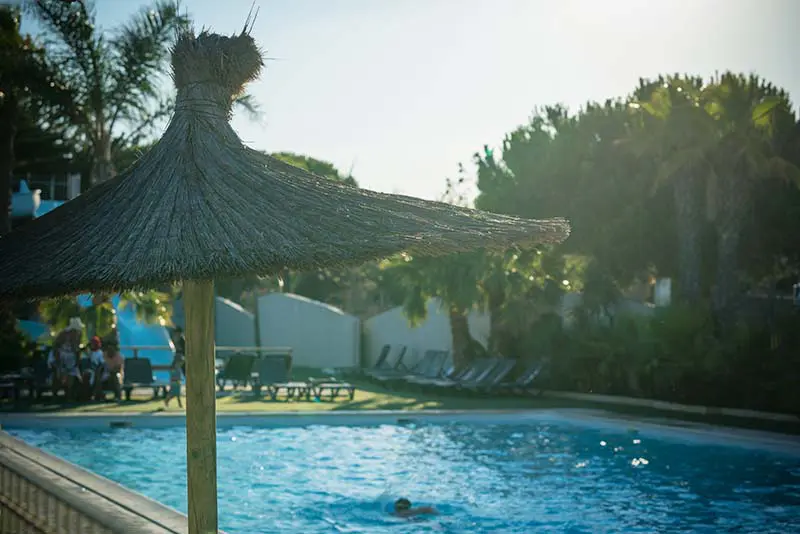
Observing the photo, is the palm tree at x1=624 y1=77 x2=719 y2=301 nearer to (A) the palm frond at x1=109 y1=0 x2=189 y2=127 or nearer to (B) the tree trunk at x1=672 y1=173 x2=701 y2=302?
(B) the tree trunk at x1=672 y1=173 x2=701 y2=302

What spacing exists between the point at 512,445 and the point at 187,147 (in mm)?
11536

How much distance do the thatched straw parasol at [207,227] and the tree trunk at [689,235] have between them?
59.4ft

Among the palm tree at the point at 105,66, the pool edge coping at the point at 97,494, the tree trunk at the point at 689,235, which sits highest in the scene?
the palm tree at the point at 105,66

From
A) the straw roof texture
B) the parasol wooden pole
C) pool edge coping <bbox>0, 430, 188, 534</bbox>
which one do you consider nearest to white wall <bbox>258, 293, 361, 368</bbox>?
pool edge coping <bbox>0, 430, 188, 534</bbox>

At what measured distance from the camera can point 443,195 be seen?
99.9 feet

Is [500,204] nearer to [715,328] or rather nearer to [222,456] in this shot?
[715,328]

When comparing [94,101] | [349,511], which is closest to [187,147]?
[349,511]

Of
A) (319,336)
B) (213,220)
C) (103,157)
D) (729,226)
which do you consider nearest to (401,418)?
(103,157)

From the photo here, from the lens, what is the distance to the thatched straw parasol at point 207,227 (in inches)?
231

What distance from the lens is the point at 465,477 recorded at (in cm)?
1441

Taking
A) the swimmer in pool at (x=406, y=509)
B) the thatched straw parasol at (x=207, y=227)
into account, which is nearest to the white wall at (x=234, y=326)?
the swimmer in pool at (x=406, y=509)

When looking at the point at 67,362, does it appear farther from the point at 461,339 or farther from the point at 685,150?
the point at 685,150

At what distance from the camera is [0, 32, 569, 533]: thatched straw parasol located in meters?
5.86

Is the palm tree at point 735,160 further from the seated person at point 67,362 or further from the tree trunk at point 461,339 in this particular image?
the seated person at point 67,362
